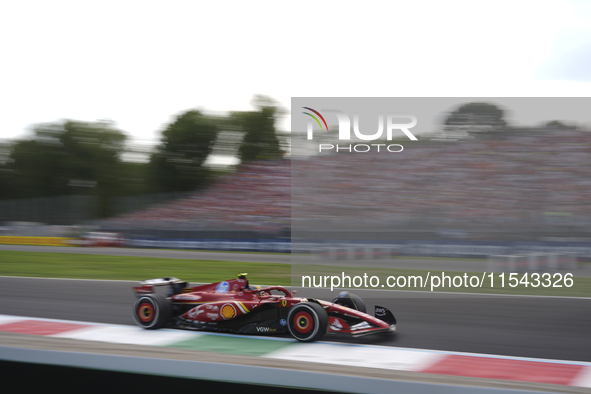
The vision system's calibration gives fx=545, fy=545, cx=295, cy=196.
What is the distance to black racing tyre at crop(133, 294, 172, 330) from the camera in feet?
17.1

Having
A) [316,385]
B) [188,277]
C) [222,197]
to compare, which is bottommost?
[188,277]

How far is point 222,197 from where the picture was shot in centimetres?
2150

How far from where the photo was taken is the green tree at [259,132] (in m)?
25.5

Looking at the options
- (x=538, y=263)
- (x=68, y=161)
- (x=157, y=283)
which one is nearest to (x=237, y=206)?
(x=538, y=263)

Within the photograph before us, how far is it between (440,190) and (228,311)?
12.3 meters

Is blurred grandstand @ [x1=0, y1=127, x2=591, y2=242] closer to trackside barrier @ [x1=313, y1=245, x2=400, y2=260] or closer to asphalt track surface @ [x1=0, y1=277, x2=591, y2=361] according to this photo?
trackside barrier @ [x1=313, y1=245, x2=400, y2=260]

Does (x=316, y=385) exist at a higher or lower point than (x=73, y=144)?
lower

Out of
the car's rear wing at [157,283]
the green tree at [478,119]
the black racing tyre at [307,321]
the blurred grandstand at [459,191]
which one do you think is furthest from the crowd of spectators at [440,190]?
the black racing tyre at [307,321]

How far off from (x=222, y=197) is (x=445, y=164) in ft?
28.9

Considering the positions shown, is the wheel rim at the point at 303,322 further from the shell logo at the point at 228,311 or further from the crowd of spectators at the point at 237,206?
the crowd of spectators at the point at 237,206

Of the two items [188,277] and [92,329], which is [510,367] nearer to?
[92,329]

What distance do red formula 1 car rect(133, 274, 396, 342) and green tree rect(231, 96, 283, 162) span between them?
19024 millimetres

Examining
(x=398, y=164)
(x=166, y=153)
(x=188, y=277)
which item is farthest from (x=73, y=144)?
(x=188, y=277)

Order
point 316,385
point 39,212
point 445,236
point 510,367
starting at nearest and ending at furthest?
1. point 316,385
2. point 510,367
3. point 445,236
4. point 39,212
